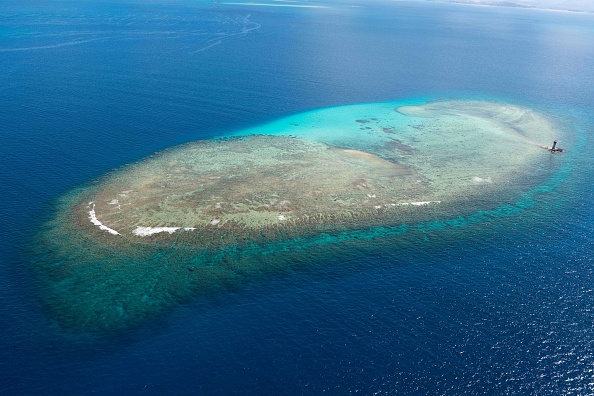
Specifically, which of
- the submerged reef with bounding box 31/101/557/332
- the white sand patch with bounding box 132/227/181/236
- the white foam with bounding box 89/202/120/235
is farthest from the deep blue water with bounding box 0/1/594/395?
the white sand patch with bounding box 132/227/181/236

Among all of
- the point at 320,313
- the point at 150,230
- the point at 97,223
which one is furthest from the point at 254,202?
the point at 320,313

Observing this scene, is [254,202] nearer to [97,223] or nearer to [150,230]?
[150,230]

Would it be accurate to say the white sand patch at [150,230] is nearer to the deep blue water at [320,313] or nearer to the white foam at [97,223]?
the white foam at [97,223]

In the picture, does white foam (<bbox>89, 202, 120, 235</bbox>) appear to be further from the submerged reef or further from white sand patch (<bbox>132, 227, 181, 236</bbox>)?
white sand patch (<bbox>132, 227, 181, 236</bbox>)

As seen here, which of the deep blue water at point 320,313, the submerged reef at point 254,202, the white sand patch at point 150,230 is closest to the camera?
the deep blue water at point 320,313

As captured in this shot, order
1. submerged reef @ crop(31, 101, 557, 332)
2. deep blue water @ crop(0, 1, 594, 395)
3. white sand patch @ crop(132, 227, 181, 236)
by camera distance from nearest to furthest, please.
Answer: deep blue water @ crop(0, 1, 594, 395) → submerged reef @ crop(31, 101, 557, 332) → white sand patch @ crop(132, 227, 181, 236)

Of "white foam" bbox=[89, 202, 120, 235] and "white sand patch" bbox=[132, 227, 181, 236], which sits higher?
"white foam" bbox=[89, 202, 120, 235]

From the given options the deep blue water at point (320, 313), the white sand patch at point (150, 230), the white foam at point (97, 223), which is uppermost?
the white foam at point (97, 223)

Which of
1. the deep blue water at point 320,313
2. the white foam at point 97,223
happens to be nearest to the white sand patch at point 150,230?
the white foam at point 97,223

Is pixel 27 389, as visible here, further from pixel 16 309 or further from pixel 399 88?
pixel 399 88
